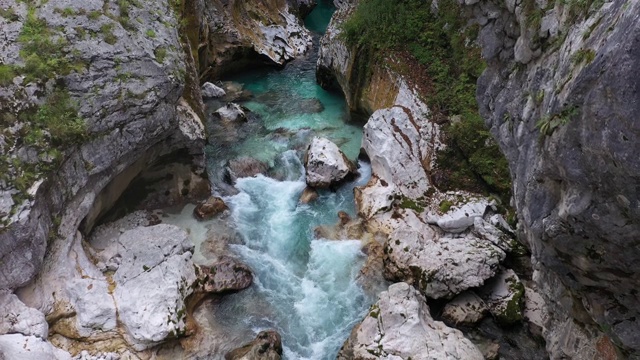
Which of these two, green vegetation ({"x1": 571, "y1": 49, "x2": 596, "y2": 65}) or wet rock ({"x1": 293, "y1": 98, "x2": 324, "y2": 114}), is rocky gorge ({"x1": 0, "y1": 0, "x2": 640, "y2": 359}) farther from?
wet rock ({"x1": 293, "y1": 98, "x2": 324, "y2": 114})

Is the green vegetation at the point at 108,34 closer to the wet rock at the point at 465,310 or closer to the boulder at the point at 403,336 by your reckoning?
the boulder at the point at 403,336

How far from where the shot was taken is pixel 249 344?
1122 centimetres

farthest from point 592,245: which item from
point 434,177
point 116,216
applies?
point 116,216

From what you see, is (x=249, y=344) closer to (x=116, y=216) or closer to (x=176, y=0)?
(x=116, y=216)

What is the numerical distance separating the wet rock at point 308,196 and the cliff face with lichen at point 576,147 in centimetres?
834

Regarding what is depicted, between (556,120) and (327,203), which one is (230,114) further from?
→ (556,120)

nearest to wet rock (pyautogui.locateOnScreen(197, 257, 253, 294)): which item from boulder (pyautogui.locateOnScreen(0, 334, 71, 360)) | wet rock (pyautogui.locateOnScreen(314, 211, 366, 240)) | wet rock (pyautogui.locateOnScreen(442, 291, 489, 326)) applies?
wet rock (pyautogui.locateOnScreen(314, 211, 366, 240))

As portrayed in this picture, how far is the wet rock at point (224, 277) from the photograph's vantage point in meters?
12.6

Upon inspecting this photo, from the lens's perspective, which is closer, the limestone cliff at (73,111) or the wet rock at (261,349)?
the limestone cliff at (73,111)

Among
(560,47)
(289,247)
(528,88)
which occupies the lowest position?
(289,247)

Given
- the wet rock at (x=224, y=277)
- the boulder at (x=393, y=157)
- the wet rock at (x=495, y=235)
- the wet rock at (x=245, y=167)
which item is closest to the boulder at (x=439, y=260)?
the wet rock at (x=495, y=235)

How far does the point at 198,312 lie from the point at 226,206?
4.27 metres

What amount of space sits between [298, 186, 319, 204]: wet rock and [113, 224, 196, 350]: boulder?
4.53 metres

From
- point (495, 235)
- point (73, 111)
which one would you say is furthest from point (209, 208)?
point (495, 235)
